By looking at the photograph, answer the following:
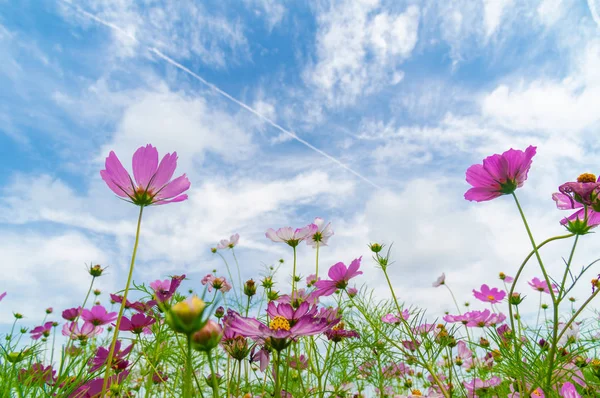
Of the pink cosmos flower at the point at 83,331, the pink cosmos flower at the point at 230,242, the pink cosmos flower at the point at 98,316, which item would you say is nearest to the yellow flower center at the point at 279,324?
the pink cosmos flower at the point at 98,316

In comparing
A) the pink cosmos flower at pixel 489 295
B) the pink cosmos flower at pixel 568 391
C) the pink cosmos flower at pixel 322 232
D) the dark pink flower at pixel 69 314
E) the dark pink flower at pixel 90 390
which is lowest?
the dark pink flower at pixel 90 390

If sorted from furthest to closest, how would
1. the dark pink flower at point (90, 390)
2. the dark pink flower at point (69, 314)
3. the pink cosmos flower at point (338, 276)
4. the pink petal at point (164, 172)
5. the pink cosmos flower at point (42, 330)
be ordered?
the pink cosmos flower at point (42, 330) → the dark pink flower at point (69, 314) → the pink cosmos flower at point (338, 276) → the dark pink flower at point (90, 390) → the pink petal at point (164, 172)

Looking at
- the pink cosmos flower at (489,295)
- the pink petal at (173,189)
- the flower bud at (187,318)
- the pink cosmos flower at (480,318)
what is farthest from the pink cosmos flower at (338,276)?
the pink cosmos flower at (489,295)

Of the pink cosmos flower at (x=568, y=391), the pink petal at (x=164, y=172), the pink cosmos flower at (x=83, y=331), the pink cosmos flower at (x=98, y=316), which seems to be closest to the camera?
the pink petal at (x=164, y=172)

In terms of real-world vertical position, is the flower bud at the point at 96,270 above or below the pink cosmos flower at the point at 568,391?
above

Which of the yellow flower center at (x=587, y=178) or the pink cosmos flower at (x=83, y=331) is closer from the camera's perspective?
the yellow flower center at (x=587, y=178)

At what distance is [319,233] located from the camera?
1.81m

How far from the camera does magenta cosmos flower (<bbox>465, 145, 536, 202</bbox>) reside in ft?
3.33

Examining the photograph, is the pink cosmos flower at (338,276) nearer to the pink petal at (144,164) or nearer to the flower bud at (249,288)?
the flower bud at (249,288)

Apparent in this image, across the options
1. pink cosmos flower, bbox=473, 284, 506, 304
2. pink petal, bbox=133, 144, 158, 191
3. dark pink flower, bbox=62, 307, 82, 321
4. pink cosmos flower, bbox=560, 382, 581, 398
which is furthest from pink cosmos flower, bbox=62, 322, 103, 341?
pink cosmos flower, bbox=473, 284, 506, 304

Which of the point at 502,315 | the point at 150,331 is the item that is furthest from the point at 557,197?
the point at 150,331

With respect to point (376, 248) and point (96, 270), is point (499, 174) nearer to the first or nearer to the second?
point (376, 248)

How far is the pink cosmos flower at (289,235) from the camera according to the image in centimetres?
152

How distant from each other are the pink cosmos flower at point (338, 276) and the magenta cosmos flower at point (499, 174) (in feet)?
1.39
